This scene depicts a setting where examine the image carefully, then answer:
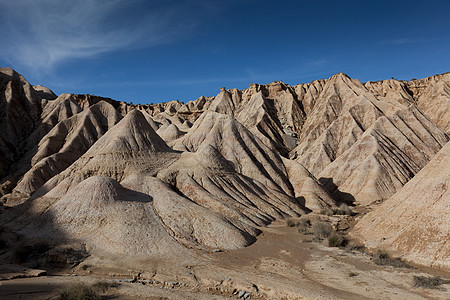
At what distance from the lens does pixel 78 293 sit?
38.1ft

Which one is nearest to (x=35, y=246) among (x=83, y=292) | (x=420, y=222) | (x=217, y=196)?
(x=83, y=292)

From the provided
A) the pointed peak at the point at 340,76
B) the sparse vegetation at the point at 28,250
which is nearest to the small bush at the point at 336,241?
the sparse vegetation at the point at 28,250

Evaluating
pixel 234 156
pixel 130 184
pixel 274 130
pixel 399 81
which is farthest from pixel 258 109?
pixel 130 184

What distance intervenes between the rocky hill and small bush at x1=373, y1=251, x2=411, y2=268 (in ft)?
3.60

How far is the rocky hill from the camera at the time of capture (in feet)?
68.8

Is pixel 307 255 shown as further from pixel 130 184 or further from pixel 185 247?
pixel 130 184

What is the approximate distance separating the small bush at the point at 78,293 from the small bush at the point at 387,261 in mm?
16421

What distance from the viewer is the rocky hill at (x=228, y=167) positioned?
826 inches

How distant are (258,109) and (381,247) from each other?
6248cm

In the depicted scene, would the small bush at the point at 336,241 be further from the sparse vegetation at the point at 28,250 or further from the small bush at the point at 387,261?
the sparse vegetation at the point at 28,250

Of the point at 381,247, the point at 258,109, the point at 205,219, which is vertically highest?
the point at 258,109

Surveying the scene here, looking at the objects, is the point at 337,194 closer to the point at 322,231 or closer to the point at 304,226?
the point at 304,226

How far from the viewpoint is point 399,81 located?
8462cm

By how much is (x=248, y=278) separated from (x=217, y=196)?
46.1 ft
